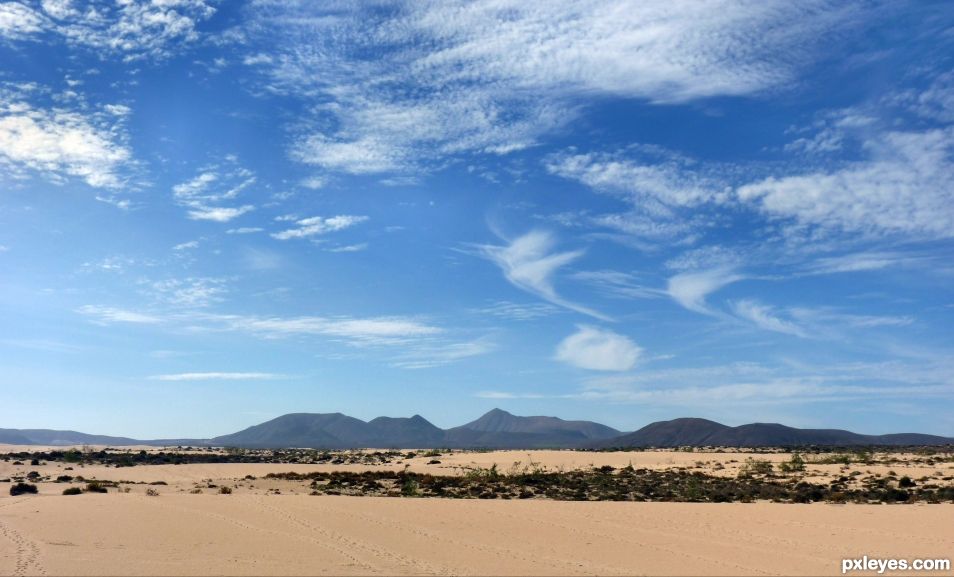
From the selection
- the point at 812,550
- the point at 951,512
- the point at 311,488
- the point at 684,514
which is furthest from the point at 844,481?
the point at 311,488

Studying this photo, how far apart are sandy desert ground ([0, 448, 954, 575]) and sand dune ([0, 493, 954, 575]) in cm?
4

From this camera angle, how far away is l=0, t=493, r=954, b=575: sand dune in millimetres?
13000

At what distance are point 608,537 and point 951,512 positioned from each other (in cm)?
1117

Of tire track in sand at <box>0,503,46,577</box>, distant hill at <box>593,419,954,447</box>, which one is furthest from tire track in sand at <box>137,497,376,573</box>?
distant hill at <box>593,419,954,447</box>

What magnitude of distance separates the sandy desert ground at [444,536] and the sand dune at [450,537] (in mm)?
40

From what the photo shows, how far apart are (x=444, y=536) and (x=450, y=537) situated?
204 mm

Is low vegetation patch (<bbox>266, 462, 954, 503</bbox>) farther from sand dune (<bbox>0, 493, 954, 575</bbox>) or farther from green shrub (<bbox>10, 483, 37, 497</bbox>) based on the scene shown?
green shrub (<bbox>10, 483, 37, 497</bbox>)

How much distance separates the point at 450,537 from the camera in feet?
53.5

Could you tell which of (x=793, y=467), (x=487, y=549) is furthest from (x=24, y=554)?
(x=793, y=467)

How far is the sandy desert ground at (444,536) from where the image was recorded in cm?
1302

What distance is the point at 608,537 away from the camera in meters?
16.3

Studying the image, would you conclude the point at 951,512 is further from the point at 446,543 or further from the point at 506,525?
the point at 446,543

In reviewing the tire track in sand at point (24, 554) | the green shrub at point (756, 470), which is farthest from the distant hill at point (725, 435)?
the tire track in sand at point (24, 554)

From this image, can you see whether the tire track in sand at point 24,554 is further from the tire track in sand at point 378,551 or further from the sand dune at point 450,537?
the tire track in sand at point 378,551
